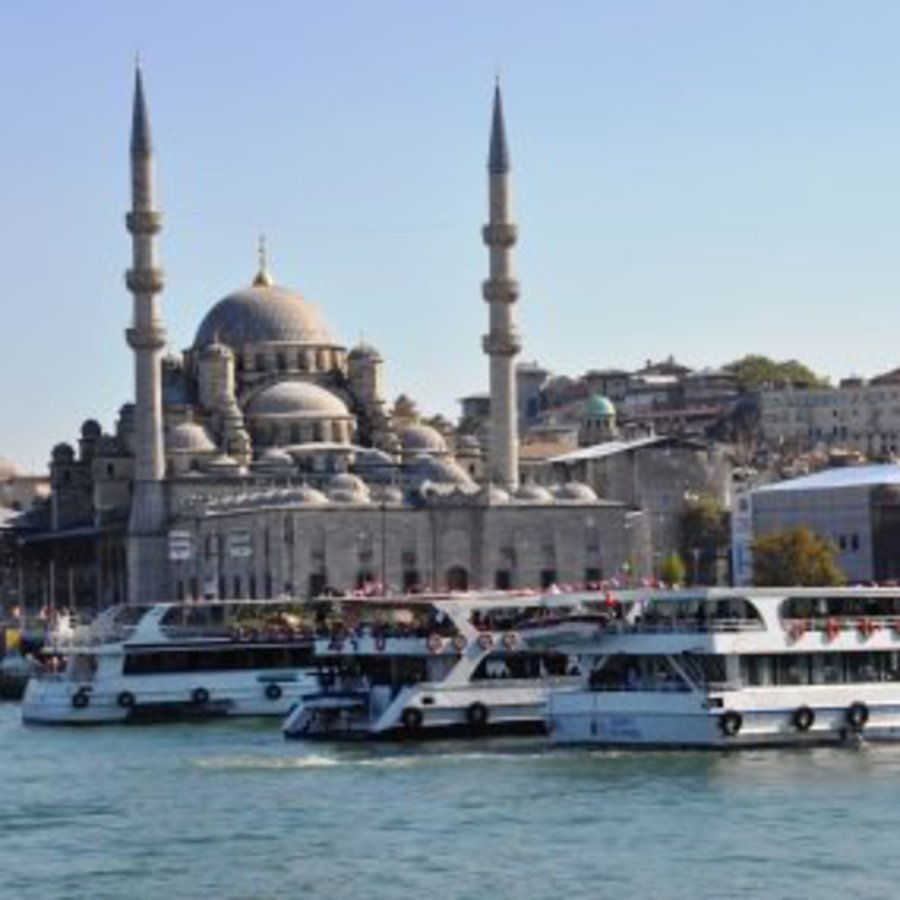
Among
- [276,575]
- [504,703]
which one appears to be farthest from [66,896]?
[276,575]

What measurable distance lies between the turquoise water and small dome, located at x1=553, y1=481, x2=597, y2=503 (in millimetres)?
46530

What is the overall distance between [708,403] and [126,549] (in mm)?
65370

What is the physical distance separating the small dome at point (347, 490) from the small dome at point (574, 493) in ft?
18.7

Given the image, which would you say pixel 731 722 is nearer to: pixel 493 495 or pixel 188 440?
pixel 493 495

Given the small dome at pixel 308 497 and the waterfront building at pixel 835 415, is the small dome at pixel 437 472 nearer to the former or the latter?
the small dome at pixel 308 497

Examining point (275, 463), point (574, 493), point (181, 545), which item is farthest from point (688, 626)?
point (275, 463)

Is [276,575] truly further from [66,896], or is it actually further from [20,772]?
[66,896]

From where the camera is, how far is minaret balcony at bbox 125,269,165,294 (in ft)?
278

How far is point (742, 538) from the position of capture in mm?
89562

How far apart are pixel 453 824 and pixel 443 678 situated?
10.7 metres

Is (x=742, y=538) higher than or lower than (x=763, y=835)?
higher

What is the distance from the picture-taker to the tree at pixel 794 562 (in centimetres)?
7569

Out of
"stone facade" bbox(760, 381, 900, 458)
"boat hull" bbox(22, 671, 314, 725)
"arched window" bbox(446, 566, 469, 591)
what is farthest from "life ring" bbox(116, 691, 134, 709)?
"stone facade" bbox(760, 381, 900, 458)

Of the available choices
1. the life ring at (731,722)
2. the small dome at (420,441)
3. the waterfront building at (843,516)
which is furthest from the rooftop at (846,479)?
the life ring at (731,722)
